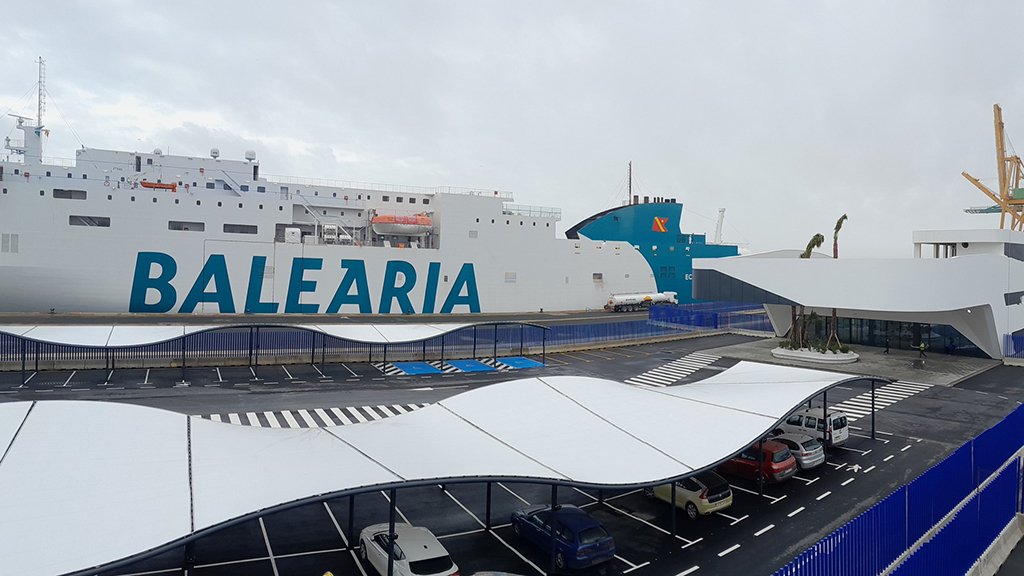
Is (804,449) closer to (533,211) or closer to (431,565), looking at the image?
(431,565)

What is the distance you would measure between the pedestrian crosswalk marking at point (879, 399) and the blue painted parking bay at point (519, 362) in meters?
14.6

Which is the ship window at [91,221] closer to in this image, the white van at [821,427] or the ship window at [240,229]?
the ship window at [240,229]

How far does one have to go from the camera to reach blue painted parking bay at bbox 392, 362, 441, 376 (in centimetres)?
2991

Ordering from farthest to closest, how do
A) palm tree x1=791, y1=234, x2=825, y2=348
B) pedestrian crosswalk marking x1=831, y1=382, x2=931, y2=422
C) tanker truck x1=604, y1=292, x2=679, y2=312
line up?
1. tanker truck x1=604, y1=292, x2=679, y2=312
2. palm tree x1=791, y1=234, x2=825, y2=348
3. pedestrian crosswalk marking x1=831, y1=382, x2=931, y2=422

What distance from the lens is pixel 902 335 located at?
38.2 m

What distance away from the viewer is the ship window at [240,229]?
1630 inches

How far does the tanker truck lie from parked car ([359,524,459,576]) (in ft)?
161

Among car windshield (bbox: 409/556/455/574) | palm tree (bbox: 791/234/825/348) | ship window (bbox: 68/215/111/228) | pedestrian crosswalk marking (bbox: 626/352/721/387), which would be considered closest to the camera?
car windshield (bbox: 409/556/455/574)

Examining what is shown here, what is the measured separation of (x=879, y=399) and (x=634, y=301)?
34.8 m

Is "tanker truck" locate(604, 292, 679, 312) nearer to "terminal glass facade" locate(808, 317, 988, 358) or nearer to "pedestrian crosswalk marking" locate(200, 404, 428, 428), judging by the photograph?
"terminal glass facade" locate(808, 317, 988, 358)

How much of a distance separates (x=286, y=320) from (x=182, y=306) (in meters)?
7.02

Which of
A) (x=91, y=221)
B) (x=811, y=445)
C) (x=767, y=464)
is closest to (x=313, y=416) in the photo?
(x=767, y=464)

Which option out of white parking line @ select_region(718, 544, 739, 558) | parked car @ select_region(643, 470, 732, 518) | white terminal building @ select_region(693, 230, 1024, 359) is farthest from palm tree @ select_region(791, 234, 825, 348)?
white parking line @ select_region(718, 544, 739, 558)

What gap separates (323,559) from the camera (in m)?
11.1
